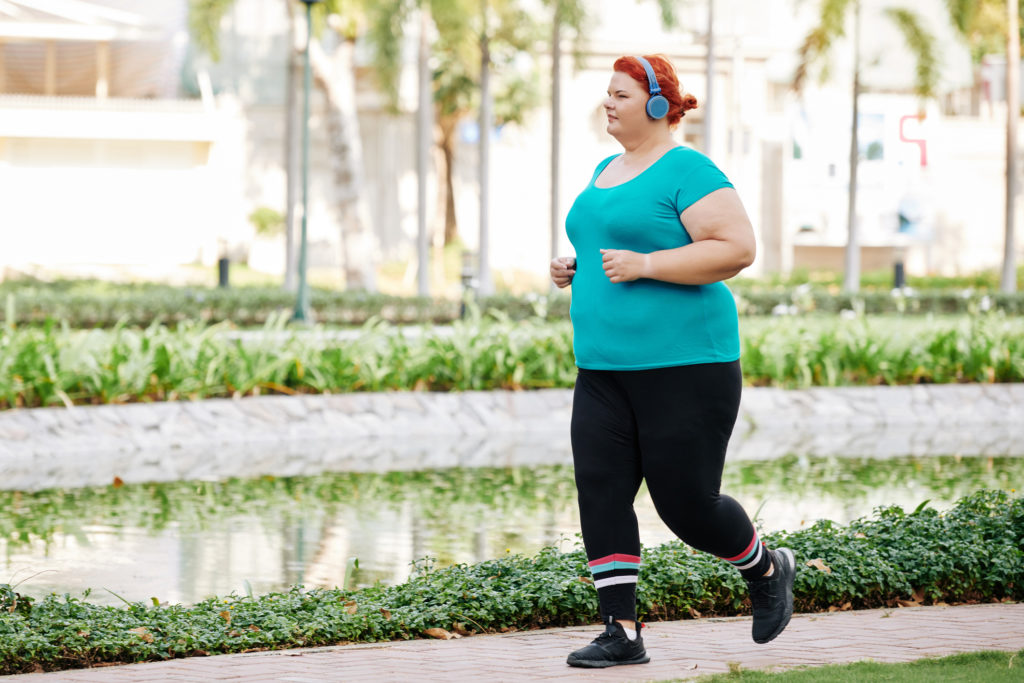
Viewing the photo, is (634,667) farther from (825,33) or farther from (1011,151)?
(825,33)

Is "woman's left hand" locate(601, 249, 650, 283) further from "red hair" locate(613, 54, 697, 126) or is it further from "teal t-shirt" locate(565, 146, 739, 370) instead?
"red hair" locate(613, 54, 697, 126)

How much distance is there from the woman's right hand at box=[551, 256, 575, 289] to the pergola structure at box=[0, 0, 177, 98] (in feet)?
98.9

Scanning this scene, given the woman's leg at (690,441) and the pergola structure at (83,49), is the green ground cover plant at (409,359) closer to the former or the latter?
the woman's leg at (690,441)

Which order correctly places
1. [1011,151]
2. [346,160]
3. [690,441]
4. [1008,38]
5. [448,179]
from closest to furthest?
[690,441] < [346,160] < [1008,38] < [1011,151] < [448,179]

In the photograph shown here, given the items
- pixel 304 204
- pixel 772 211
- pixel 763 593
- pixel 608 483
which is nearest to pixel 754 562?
pixel 763 593

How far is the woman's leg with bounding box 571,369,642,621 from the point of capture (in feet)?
14.4

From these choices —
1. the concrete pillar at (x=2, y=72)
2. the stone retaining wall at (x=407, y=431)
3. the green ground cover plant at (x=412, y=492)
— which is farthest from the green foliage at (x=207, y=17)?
the green ground cover plant at (x=412, y=492)

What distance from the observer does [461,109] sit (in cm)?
3844

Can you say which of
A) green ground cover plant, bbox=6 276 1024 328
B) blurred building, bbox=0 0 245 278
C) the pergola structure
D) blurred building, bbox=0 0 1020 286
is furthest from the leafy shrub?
the pergola structure

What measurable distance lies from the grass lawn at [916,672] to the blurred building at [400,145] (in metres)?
21.3

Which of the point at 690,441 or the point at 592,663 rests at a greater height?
the point at 690,441

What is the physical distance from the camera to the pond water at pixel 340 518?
22.0 feet

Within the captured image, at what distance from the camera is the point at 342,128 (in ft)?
83.1

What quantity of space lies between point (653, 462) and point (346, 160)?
21951mm
